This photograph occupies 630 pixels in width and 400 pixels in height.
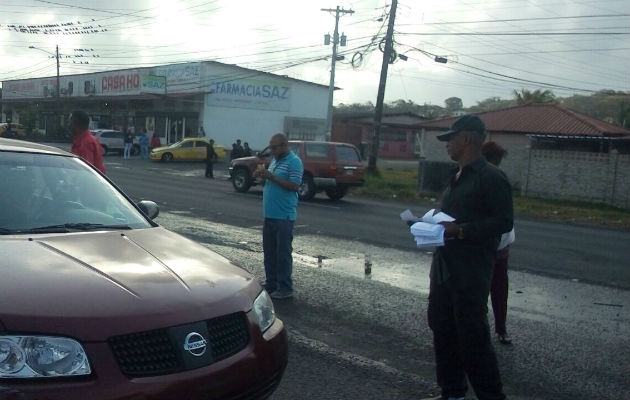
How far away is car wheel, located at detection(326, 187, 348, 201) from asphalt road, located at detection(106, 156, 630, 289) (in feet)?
0.80

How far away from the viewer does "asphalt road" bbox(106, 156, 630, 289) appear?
431 inches

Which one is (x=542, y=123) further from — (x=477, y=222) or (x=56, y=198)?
(x=56, y=198)

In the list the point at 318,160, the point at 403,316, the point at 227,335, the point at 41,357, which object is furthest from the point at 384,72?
the point at 41,357

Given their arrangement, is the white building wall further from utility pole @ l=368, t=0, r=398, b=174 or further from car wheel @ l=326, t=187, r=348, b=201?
car wheel @ l=326, t=187, r=348, b=201

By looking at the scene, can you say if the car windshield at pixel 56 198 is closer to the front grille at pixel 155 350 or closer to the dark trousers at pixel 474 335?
the front grille at pixel 155 350

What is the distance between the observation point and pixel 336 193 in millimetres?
21406

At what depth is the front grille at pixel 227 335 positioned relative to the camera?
330cm

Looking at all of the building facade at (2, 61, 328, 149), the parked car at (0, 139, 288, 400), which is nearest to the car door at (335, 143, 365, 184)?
the parked car at (0, 139, 288, 400)

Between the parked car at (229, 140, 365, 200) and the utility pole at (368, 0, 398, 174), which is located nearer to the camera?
the parked car at (229, 140, 365, 200)

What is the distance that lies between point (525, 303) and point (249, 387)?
538 cm

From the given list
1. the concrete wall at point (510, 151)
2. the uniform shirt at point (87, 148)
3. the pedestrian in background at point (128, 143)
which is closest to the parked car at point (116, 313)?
the uniform shirt at point (87, 148)

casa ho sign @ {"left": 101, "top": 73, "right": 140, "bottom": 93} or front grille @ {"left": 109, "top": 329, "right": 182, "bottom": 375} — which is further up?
casa ho sign @ {"left": 101, "top": 73, "right": 140, "bottom": 93}

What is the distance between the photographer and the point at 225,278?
12.5 ft

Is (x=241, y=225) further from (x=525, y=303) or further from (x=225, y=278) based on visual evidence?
(x=225, y=278)
